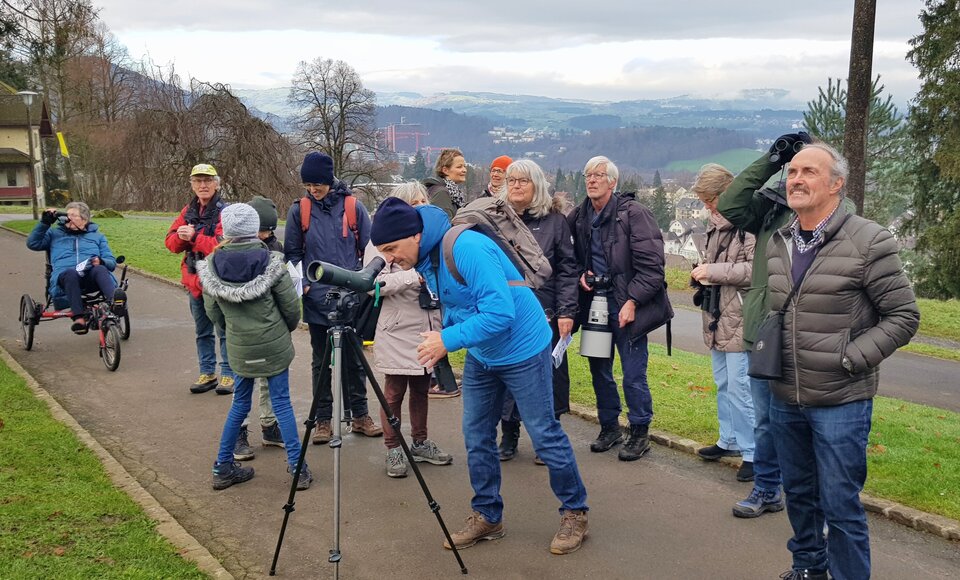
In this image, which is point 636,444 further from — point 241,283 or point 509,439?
point 241,283

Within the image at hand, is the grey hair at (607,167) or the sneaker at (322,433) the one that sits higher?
the grey hair at (607,167)

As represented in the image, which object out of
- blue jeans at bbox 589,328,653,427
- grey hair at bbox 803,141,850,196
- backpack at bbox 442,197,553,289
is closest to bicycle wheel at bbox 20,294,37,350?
backpack at bbox 442,197,553,289

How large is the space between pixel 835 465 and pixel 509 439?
302 centimetres

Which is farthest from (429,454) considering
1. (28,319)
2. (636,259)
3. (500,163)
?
(28,319)

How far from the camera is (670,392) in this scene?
829 centimetres

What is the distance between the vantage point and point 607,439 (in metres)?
6.52

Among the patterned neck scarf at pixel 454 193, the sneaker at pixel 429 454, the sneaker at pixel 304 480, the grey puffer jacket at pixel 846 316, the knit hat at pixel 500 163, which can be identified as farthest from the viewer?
the patterned neck scarf at pixel 454 193

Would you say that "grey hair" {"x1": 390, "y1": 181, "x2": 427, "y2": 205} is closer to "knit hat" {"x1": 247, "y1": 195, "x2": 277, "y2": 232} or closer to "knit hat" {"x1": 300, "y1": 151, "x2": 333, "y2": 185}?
"knit hat" {"x1": 300, "y1": 151, "x2": 333, "y2": 185}

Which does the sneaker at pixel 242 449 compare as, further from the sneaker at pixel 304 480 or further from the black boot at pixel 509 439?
the black boot at pixel 509 439

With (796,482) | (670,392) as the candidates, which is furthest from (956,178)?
(796,482)

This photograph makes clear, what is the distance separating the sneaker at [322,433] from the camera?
22.0 ft

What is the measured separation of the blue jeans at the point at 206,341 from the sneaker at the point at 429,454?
2.57 metres

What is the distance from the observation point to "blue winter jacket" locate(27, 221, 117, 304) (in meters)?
9.67

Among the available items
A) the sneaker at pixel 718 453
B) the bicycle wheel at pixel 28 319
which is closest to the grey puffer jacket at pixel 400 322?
the sneaker at pixel 718 453
